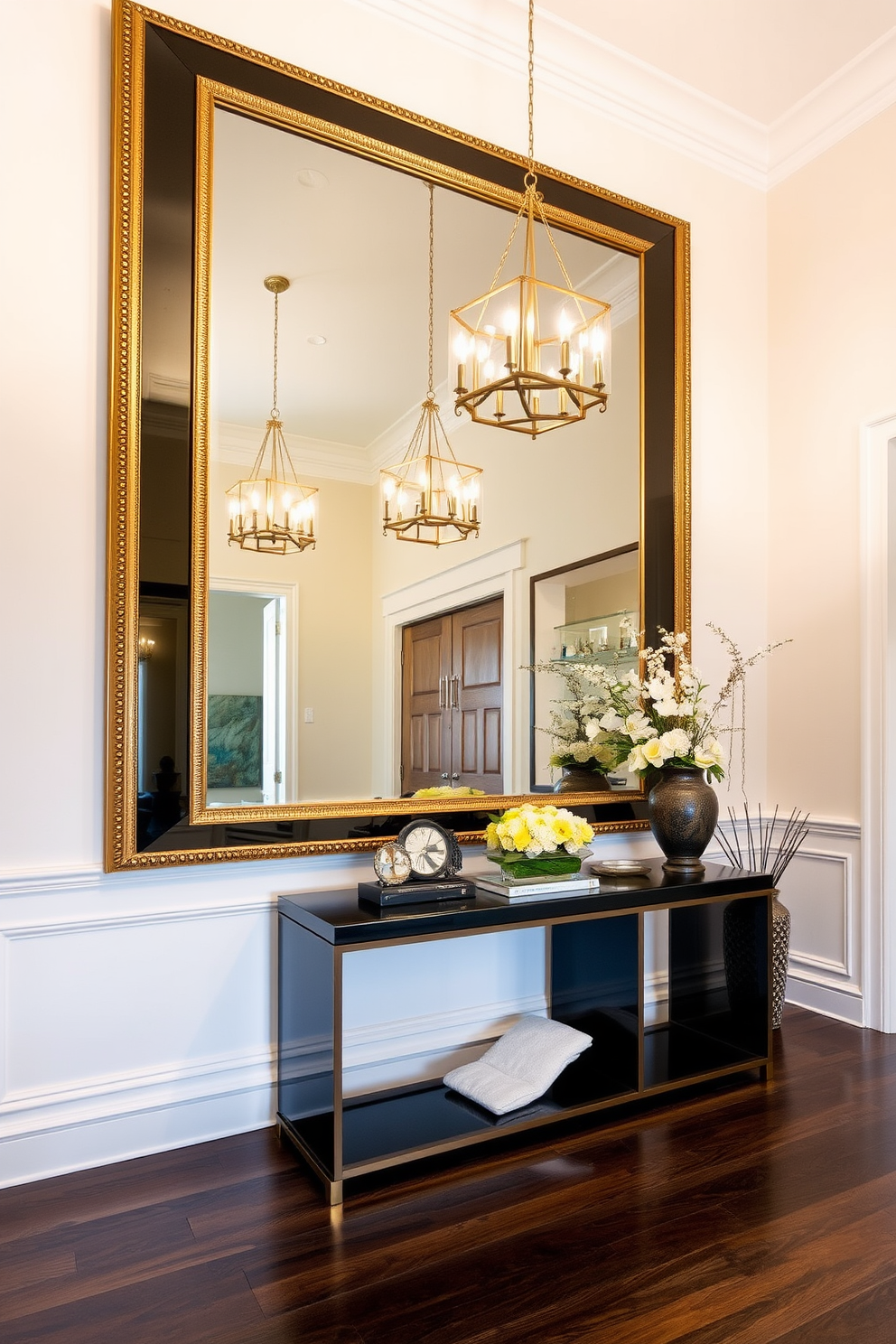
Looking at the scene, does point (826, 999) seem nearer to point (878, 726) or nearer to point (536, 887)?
point (878, 726)

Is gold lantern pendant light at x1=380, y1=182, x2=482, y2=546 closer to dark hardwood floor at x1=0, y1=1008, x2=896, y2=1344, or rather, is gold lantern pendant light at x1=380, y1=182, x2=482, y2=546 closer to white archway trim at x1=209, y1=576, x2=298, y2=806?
white archway trim at x1=209, y1=576, x2=298, y2=806

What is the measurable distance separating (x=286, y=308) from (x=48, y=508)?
0.86 m

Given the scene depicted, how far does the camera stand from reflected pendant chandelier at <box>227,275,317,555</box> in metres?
2.44

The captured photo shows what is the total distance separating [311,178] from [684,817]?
2.16m

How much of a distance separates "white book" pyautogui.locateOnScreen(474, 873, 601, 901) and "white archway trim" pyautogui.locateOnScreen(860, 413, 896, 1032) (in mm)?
1244

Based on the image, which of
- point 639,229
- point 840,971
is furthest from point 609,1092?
point 639,229

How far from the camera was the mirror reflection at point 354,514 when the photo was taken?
2.42 meters

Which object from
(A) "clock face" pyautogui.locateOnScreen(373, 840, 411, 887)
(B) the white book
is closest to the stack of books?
(B) the white book

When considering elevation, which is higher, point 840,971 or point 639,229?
point 639,229

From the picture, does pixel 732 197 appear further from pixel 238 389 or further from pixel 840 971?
pixel 840 971

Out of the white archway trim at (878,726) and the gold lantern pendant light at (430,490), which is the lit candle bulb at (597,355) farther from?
the white archway trim at (878,726)

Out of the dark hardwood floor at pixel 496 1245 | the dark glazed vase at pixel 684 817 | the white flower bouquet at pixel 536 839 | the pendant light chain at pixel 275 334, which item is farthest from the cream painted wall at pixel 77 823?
the dark glazed vase at pixel 684 817

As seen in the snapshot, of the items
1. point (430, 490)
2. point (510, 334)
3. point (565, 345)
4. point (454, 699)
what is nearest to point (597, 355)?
point (565, 345)

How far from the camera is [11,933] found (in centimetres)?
213
